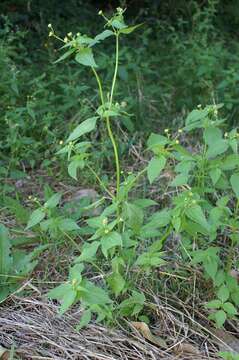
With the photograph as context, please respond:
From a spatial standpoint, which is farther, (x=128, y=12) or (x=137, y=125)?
(x=128, y=12)

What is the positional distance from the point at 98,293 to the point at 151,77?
282 cm

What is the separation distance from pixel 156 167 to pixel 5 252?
80 cm

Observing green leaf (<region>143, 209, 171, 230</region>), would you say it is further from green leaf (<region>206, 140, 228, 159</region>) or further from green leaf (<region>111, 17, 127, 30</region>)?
green leaf (<region>111, 17, 127, 30</region>)

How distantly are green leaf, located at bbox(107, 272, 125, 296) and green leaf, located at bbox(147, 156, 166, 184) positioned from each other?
14.3 inches

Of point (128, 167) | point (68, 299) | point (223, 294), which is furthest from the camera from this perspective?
point (128, 167)

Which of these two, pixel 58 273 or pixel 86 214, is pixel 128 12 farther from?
pixel 58 273

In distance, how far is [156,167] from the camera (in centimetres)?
230

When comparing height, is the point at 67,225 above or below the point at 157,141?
below

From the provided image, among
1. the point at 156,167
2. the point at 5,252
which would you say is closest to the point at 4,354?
the point at 5,252

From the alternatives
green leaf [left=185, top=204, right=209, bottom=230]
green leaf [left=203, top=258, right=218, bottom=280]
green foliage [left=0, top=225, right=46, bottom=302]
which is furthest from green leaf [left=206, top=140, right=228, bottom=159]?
green foliage [left=0, top=225, right=46, bottom=302]

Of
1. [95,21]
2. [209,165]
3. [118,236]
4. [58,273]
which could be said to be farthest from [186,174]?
[95,21]

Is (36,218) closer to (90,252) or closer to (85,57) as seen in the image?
(90,252)

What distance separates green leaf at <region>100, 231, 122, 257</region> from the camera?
87.9 inches

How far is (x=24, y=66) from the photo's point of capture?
4887 millimetres
